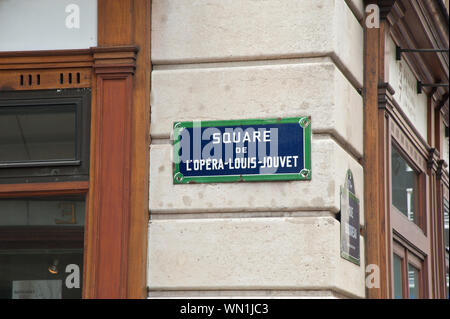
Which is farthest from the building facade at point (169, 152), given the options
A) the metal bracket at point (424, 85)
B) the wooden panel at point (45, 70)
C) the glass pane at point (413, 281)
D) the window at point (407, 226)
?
the metal bracket at point (424, 85)

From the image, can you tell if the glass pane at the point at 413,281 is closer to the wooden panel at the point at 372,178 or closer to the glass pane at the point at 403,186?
the glass pane at the point at 403,186

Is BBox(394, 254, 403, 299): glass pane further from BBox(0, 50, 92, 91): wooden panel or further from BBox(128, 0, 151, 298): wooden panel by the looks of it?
BBox(0, 50, 92, 91): wooden panel

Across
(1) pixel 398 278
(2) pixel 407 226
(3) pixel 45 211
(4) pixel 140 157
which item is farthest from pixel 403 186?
(3) pixel 45 211

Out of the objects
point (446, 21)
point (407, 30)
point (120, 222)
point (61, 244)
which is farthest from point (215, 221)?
point (446, 21)

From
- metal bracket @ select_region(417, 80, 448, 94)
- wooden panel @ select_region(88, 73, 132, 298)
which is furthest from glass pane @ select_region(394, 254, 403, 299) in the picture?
wooden panel @ select_region(88, 73, 132, 298)

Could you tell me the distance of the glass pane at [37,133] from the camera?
821cm

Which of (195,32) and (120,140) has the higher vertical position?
(195,32)

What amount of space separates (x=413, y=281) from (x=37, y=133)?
502 centimetres

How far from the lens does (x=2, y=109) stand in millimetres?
8367

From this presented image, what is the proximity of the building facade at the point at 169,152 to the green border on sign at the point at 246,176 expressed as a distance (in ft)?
0.11

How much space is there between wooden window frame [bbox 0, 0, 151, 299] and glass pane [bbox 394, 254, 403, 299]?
3.30m

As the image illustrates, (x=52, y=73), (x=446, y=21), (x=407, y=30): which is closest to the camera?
(x=52, y=73)

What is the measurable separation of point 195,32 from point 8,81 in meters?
1.66

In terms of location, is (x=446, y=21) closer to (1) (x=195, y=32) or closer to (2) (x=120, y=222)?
(1) (x=195, y=32)
